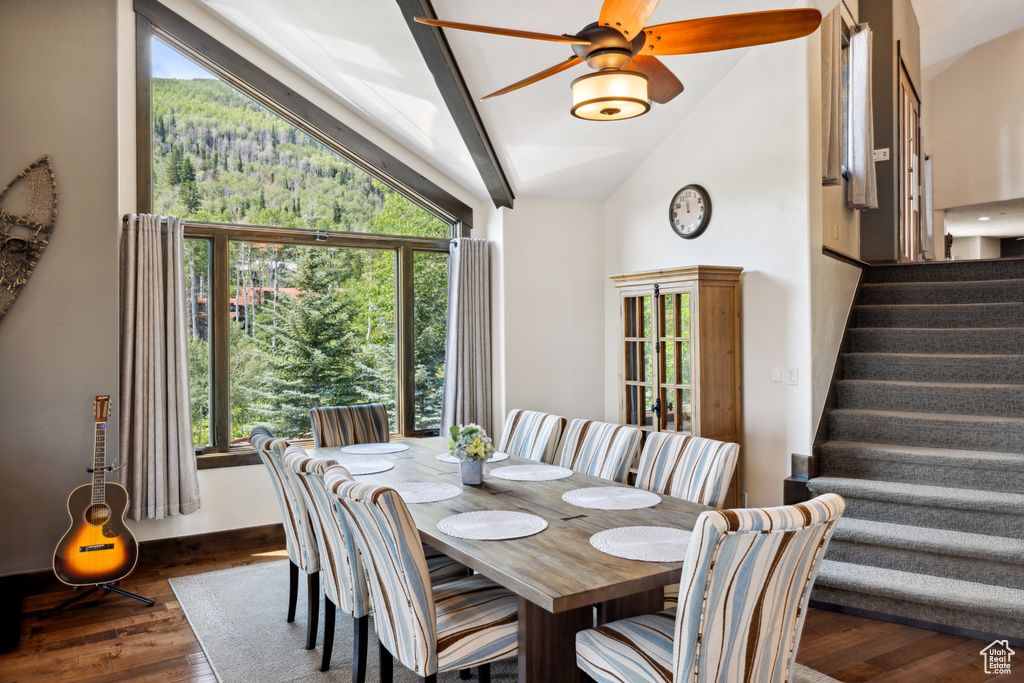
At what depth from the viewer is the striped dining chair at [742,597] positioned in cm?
146

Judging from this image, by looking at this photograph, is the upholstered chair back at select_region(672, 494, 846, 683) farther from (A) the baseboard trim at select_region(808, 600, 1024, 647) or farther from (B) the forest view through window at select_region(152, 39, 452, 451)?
(B) the forest view through window at select_region(152, 39, 452, 451)

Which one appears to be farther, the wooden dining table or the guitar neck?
the guitar neck

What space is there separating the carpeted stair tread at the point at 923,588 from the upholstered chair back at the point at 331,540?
6.98ft

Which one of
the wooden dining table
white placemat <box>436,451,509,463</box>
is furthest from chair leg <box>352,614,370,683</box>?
white placemat <box>436,451,509,463</box>

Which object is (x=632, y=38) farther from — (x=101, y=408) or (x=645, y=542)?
(x=101, y=408)

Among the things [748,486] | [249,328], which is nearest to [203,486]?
[249,328]

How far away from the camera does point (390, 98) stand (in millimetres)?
4438

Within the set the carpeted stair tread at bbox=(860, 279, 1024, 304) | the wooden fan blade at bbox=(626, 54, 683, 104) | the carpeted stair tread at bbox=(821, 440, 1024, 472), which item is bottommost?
the carpeted stair tread at bbox=(821, 440, 1024, 472)

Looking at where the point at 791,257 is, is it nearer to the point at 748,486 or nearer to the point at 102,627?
the point at 748,486

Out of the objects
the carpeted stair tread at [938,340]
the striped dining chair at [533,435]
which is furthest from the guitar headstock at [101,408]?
the carpeted stair tread at [938,340]

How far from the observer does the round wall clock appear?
4.51m

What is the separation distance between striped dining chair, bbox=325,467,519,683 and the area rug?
67 cm

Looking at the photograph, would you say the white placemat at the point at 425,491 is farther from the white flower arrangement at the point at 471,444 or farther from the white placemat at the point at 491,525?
the white placemat at the point at 491,525

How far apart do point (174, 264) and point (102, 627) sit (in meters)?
2.03
